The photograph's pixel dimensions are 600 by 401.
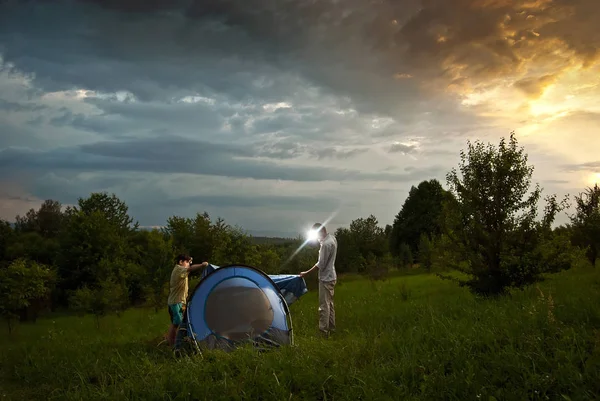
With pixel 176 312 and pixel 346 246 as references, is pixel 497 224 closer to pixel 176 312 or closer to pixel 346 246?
pixel 176 312

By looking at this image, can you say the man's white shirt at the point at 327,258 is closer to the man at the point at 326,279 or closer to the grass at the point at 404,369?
the man at the point at 326,279

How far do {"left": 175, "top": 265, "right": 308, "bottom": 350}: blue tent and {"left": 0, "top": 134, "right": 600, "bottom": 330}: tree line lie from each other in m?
6.20

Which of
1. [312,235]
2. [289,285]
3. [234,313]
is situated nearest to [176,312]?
[234,313]

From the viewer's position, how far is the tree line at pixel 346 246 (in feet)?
43.6

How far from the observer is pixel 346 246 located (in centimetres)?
6412

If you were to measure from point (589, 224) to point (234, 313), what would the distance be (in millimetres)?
20448

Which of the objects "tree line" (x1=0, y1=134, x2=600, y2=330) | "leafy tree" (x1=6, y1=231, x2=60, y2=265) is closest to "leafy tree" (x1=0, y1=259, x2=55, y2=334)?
"tree line" (x1=0, y1=134, x2=600, y2=330)

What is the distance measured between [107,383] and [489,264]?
10681mm

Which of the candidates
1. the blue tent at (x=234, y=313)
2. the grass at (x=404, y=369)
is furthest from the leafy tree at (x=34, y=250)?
the grass at (x=404, y=369)

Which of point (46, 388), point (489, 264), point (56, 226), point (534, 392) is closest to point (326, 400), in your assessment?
point (534, 392)

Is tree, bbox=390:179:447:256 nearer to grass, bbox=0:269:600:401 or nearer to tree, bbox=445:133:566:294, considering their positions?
tree, bbox=445:133:566:294

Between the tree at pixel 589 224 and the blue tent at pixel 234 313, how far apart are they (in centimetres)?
1712

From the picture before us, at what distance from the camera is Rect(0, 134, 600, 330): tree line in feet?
43.6

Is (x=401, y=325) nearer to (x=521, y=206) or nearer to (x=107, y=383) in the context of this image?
(x=521, y=206)
